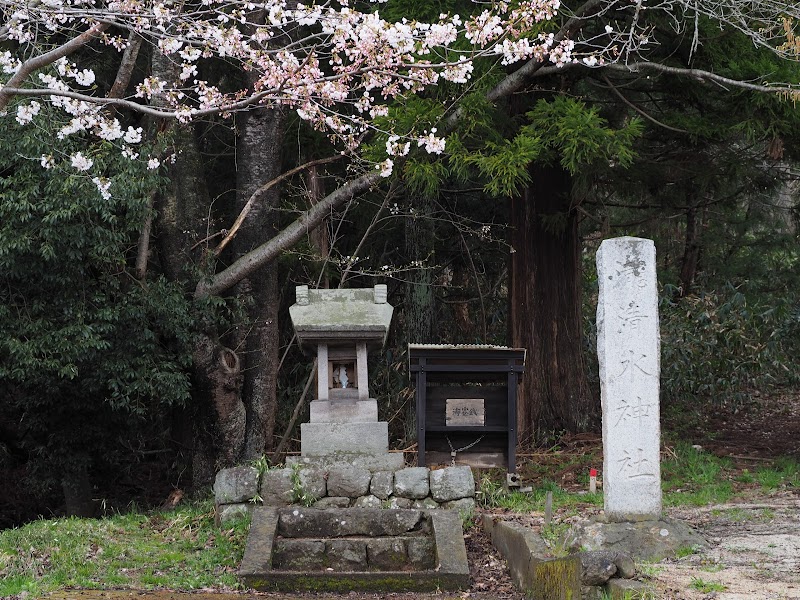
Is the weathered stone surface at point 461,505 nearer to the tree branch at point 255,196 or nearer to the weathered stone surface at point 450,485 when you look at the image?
the weathered stone surface at point 450,485

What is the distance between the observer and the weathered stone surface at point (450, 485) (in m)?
9.11

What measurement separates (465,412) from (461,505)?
1.51m

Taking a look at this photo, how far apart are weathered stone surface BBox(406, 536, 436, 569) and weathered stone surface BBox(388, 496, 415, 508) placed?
33.9 inches

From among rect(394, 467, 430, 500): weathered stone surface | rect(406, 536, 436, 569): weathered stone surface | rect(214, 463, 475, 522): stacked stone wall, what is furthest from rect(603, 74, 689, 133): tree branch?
rect(406, 536, 436, 569): weathered stone surface

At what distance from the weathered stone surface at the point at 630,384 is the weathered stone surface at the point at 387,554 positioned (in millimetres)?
1750

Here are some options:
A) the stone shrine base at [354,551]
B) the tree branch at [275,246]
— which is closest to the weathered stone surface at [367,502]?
the stone shrine base at [354,551]

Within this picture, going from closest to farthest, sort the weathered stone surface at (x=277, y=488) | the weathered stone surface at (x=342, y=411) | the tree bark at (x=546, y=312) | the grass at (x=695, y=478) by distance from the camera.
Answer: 1. the weathered stone surface at (x=277, y=488)
2. the weathered stone surface at (x=342, y=411)
3. the grass at (x=695, y=478)
4. the tree bark at (x=546, y=312)

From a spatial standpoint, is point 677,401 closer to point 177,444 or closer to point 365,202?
point 365,202

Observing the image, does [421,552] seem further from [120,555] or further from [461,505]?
[120,555]

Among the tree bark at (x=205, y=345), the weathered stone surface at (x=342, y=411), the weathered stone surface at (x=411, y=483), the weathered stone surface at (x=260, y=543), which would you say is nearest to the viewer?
the weathered stone surface at (x=260, y=543)

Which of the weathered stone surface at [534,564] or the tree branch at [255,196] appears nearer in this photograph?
the weathered stone surface at [534,564]

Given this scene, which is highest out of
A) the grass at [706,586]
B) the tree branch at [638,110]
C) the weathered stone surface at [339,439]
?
the tree branch at [638,110]

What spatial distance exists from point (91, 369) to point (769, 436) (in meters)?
9.98

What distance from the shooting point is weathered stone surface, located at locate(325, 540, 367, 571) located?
25.9ft
